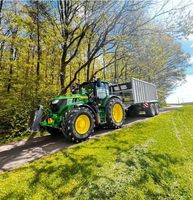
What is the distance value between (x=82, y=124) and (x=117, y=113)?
2.58m

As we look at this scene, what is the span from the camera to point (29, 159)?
205 inches

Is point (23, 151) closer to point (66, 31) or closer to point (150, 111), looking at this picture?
point (66, 31)

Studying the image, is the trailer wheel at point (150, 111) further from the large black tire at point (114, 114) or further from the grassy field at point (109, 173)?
the grassy field at point (109, 173)

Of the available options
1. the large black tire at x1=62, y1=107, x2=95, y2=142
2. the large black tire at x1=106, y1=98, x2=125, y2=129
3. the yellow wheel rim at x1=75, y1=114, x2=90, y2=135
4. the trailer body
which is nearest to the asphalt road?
the large black tire at x1=62, y1=107, x2=95, y2=142

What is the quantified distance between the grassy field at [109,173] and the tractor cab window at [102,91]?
7.73 feet

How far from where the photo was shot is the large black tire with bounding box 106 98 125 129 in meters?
8.15

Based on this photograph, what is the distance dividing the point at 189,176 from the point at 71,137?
11.5 ft

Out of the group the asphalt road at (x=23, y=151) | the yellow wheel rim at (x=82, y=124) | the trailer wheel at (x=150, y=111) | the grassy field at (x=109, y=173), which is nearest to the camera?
the grassy field at (x=109, y=173)

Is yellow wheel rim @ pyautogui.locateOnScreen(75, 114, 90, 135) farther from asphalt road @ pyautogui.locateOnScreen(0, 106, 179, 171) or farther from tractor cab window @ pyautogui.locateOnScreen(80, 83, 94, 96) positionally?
tractor cab window @ pyautogui.locateOnScreen(80, 83, 94, 96)

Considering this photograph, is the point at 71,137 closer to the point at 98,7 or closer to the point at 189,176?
the point at 189,176

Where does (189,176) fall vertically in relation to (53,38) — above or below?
below

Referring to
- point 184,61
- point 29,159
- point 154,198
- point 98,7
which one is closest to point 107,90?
point 98,7

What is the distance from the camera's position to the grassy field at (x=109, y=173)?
12.3 ft

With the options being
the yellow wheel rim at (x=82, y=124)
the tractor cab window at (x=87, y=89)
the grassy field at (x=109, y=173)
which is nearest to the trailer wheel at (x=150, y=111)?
the tractor cab window at (x=87, y=89)
